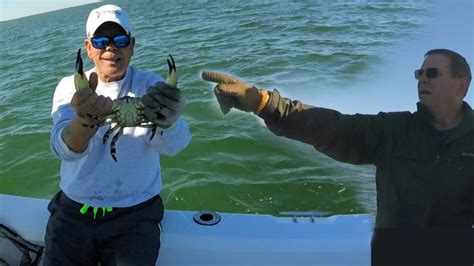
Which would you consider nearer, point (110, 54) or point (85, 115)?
point (85, 115)

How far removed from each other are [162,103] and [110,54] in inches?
16.6

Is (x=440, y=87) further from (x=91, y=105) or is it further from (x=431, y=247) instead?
(x=91, y=105)

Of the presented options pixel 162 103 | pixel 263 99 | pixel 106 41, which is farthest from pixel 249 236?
pixel 106 41

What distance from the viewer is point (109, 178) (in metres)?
2.08

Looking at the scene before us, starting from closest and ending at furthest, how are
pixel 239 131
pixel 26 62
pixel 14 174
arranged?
1. pixel 14 174
2. pixel 239 131
3. pixel 26 62

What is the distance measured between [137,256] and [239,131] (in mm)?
4051

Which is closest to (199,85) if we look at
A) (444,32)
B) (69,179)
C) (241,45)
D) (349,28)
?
(241,45)

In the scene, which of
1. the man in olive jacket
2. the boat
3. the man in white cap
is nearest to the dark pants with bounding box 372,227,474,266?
the man in olive jacket

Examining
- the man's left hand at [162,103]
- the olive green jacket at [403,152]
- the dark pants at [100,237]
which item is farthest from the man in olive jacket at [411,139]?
the dark pants at [100,237]

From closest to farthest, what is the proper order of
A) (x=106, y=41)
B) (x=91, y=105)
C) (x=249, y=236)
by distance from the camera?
(x=91, y=105)
(x=106, y=41)
(x=249, y=236)

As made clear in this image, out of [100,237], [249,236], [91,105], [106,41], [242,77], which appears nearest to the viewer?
[91,105]

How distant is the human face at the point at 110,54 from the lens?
Result: 2.00 m

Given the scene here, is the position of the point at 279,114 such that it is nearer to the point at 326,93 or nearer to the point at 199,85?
the point at 326,93

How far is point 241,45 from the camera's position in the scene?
9828mm
